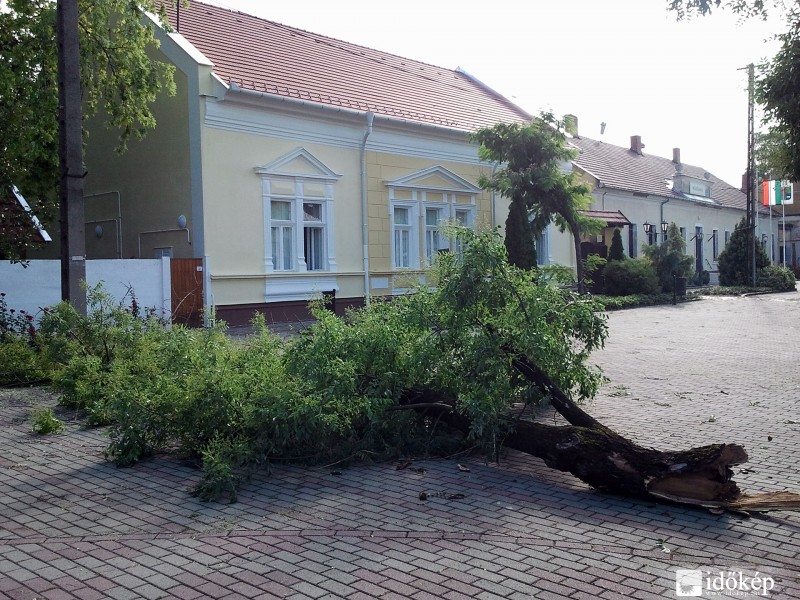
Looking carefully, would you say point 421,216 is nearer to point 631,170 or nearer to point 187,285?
point 187,285

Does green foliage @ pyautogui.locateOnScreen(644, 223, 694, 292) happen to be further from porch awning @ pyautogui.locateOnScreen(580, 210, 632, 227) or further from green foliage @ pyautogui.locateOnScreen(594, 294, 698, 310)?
porch awning @ pyautogui.locateOnScreen(580, 210, 632, 227)

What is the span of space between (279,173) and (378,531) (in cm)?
1596

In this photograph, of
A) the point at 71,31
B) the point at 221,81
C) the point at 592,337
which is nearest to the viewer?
the point at 592,337

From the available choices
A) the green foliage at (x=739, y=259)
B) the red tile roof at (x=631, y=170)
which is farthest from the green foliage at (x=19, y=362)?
the green foliage at (x=739, y=259)

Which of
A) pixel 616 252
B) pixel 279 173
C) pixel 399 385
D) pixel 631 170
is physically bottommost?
pixel 399 385

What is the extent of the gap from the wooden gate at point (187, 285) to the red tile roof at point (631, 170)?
22.6 metres

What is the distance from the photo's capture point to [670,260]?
102 feet

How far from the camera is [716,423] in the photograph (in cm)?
793

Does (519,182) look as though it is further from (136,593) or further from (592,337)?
(136,593)

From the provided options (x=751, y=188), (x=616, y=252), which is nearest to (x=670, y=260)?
(x=616, y=252)

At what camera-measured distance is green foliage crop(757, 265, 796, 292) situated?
1507 inches

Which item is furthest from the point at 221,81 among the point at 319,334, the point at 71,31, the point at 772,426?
the point at 772,426

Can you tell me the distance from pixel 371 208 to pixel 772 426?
15648mm

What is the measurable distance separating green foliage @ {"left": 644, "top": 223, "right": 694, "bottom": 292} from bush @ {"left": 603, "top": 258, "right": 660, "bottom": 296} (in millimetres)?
759
